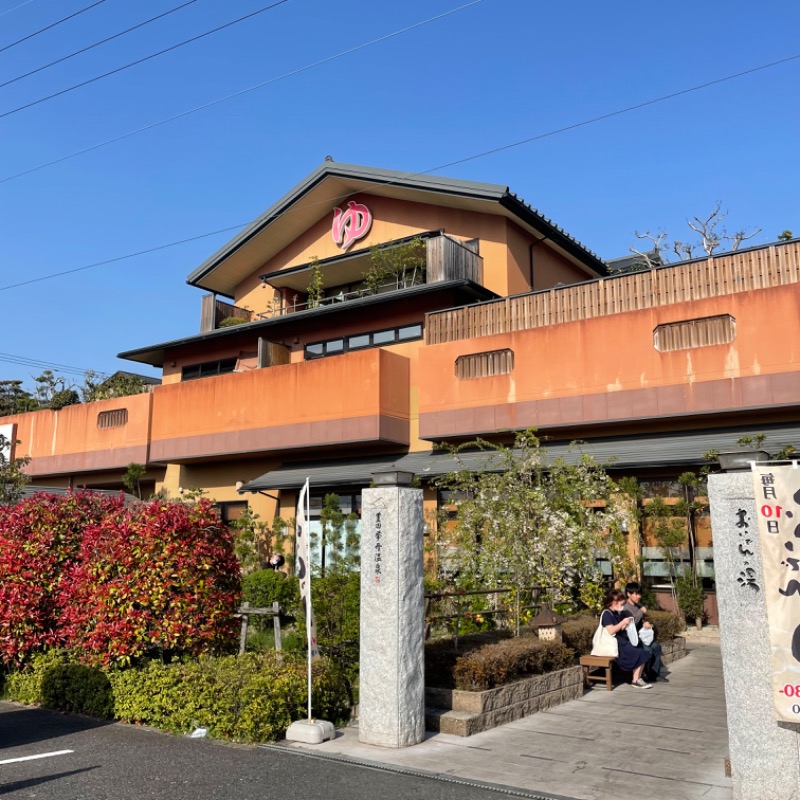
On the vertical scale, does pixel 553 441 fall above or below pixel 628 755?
above

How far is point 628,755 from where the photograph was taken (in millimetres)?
8188

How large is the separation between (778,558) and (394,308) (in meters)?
17.9

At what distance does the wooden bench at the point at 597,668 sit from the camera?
11732mm

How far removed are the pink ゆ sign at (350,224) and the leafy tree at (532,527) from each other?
13.4 meters

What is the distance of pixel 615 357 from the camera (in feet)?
57.9

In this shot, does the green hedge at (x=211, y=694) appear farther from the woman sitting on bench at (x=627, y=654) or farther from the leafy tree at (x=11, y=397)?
the leafy tree at (x=11, y=397)

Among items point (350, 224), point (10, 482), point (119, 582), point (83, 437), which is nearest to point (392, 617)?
point (119, 582)

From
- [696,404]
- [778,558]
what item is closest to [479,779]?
[778,558]

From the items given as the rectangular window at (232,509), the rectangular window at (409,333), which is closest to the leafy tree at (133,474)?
the rectangular window at (232,509)

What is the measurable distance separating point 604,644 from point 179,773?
693cm

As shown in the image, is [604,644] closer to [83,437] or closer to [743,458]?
[743,458]

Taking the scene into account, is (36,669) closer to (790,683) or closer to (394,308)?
(790,683)

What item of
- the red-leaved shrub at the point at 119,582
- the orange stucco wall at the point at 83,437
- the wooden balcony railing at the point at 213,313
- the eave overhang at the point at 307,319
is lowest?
the red-leaved shrub at the point at 119,582

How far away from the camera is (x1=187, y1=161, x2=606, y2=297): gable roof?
75.0 feet
